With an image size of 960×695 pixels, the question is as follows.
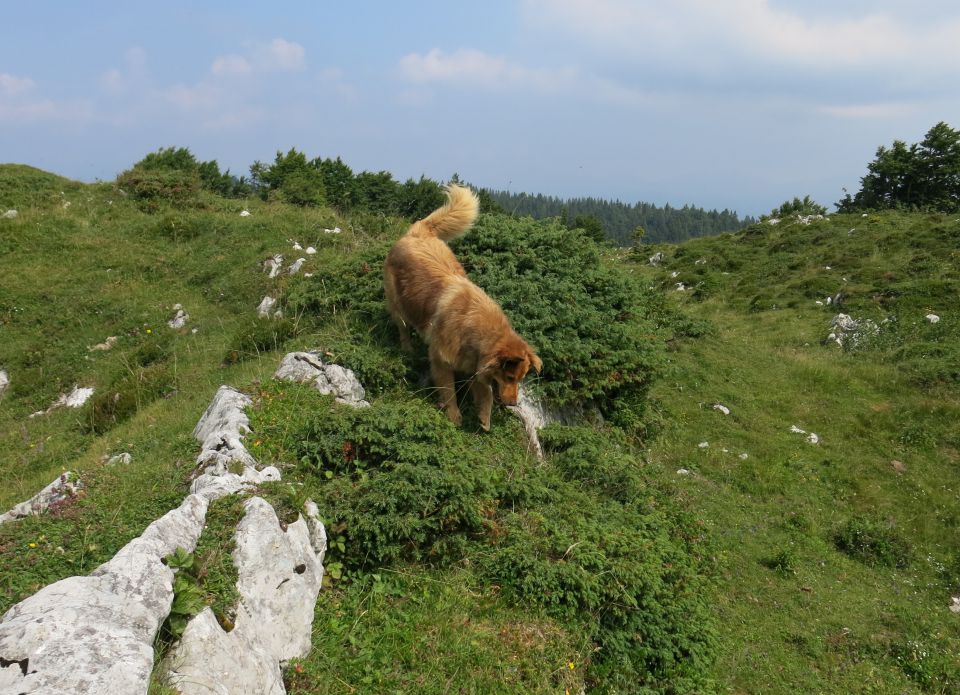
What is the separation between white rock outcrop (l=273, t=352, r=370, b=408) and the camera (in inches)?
327

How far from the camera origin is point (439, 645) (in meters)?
5.12

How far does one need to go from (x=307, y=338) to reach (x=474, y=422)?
3464 mm

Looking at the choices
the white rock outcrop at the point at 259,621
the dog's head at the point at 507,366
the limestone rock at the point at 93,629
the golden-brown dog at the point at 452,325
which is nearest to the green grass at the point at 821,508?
the dog's head at the point at 507,366

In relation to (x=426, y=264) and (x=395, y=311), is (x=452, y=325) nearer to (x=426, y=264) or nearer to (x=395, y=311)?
(x=426, y=264)

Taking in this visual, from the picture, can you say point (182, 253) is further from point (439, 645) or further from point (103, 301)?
point (439, 645)

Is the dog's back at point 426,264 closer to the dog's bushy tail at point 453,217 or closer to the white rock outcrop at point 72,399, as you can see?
the dog's bushy tail at point 453,217

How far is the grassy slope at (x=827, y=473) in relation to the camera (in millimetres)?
8023

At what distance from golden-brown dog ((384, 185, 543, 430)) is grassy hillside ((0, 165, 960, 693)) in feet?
1.82

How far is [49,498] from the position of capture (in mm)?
5746

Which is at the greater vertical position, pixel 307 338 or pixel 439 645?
pixel 307 338

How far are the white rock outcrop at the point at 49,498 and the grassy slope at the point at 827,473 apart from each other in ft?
23.0

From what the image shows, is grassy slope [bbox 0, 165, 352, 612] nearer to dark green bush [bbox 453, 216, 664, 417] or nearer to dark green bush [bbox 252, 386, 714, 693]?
dark green bush [bbox 252, 386, 714, 693]

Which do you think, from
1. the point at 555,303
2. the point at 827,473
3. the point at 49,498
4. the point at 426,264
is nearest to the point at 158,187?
the point at 426,264

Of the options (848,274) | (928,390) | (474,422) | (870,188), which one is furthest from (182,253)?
(870,188)
